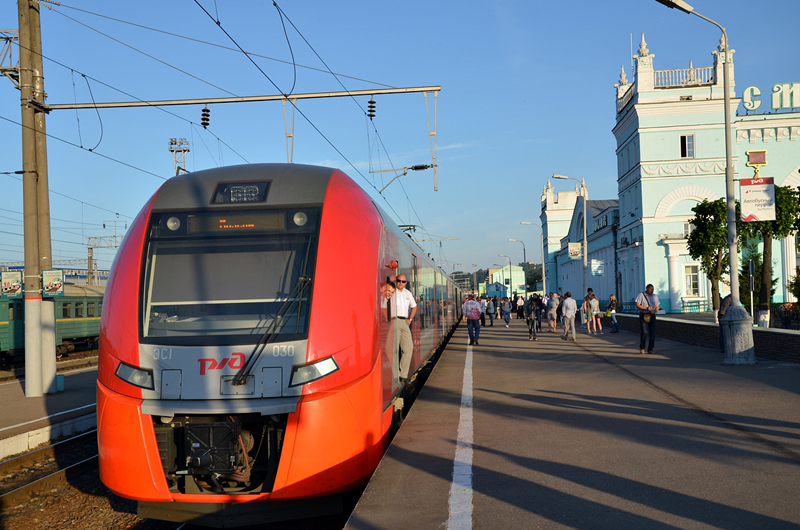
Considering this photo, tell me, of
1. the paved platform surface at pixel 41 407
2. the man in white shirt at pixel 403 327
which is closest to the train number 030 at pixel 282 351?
the man in white shirt at pixel 403 327

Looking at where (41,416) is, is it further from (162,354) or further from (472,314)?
(472,314)

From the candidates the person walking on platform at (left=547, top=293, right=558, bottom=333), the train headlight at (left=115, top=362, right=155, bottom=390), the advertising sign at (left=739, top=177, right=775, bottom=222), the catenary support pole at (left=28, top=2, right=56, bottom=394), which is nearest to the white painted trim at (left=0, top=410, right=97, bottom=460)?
the catenary support pole at (left=28, top=2, right=56, bottom=394)

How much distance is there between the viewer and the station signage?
138 feet

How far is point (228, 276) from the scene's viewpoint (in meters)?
5.92

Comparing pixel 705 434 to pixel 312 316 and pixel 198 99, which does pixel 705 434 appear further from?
pixel 198 99

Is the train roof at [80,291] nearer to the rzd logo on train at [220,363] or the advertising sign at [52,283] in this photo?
the advertising sign at [52,283]

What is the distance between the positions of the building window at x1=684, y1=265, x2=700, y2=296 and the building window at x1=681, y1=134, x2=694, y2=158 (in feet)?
22.4

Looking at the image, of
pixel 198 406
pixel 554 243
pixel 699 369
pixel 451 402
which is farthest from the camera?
pixel 554 243

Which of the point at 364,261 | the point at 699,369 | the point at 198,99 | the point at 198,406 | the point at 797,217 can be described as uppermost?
the point at 198,99

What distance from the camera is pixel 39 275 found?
13023mm

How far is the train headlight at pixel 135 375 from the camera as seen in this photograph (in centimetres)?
541

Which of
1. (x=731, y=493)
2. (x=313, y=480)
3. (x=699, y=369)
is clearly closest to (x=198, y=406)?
(x=313, y=480)

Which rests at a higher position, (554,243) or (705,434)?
(554,243)

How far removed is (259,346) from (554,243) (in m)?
87.7
